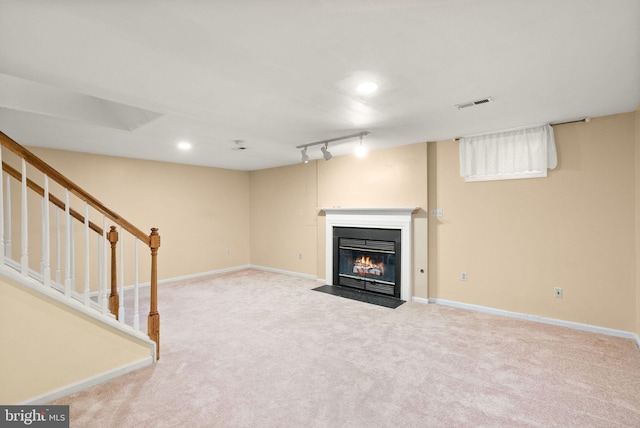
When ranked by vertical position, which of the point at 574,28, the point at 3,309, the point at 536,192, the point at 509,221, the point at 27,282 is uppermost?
the point at 574,28

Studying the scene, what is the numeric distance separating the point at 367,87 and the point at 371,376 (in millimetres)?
2316

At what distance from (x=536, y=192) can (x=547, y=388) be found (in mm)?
2230

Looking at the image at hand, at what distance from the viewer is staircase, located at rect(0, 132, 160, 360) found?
1.96 metres

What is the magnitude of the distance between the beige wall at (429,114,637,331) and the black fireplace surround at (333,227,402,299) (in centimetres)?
69

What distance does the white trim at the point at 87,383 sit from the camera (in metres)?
1.96

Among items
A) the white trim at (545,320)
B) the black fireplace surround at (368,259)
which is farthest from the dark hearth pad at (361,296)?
the white trim at (545,320)

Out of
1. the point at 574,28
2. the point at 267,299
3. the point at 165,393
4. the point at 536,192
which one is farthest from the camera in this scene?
the point at 267,299

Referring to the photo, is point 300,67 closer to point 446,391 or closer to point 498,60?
point 498,60

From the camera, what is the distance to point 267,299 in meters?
4.43

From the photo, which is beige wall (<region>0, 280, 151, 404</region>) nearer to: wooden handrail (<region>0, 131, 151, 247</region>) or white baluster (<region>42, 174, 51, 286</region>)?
white baluster (<region>42, 174, 51, 286</region>)

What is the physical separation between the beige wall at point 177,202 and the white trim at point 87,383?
3099 millimetres

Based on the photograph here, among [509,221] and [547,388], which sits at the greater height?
[509,221]

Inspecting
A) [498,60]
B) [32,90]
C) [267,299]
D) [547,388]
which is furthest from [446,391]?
→ [32,90]

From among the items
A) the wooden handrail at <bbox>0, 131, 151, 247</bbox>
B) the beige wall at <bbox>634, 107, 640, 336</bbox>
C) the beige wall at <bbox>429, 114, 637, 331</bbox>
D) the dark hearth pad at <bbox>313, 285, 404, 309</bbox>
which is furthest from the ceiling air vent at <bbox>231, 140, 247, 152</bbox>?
the beige wall at <bbox>634, 107, 640, 336</bbox>
